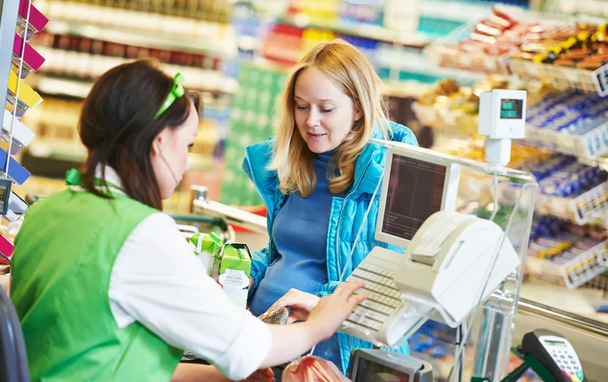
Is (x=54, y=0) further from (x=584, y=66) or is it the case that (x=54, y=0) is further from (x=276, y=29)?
(x=584, y=66)

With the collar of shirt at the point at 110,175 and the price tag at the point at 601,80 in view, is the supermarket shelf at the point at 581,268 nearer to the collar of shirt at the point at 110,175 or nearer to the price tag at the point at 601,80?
the price tag at the point at 601,80

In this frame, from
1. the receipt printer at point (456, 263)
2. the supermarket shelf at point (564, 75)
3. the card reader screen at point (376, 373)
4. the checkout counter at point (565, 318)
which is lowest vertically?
the checkout counter at point (565, 318)

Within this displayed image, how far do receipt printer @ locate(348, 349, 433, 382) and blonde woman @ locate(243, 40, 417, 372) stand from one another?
1.27 feet

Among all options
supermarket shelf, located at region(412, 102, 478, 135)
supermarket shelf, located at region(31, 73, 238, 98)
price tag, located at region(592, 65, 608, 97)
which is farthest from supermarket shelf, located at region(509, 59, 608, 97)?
supermarket shelf, located at region(31, 73, 238, 98)

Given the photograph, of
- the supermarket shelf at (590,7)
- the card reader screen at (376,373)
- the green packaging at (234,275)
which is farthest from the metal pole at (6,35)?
the supermarket shelf at (590,7)

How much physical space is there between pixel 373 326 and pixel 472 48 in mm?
3018

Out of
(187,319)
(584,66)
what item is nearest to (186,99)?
(187,319)

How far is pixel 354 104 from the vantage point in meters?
2.52

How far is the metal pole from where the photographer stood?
275 cm

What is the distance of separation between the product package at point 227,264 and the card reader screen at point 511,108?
36.3 inches

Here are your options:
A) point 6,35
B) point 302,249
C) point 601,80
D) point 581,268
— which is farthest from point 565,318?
point 6,35

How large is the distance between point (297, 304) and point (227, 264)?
13.1 inches

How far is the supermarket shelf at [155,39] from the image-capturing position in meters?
6.59

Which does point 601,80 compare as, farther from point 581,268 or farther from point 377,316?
point 377,316
